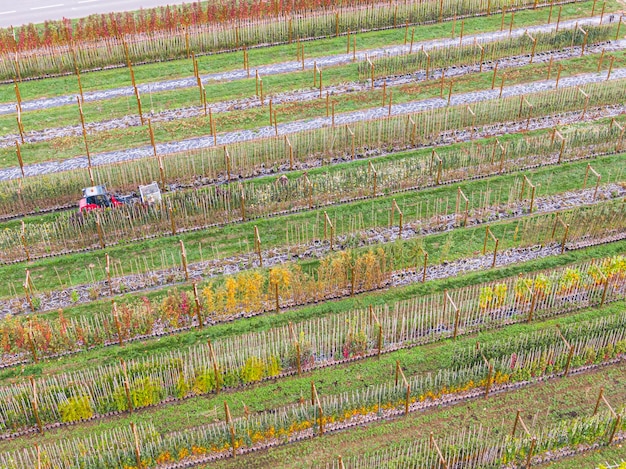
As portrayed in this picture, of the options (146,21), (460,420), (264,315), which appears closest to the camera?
(460,420)

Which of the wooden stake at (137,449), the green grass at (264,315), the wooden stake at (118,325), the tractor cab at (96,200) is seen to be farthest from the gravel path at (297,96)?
the wooden stake at (137,449)

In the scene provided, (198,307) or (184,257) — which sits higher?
(184,257)

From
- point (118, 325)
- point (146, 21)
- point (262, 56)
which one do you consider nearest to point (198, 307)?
point (118, 325)

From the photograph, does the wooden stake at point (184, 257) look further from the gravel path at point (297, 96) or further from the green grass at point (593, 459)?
the green grass at point (593, 459)

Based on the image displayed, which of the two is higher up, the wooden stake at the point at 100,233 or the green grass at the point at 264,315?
the wooden stake at the point at 100,233

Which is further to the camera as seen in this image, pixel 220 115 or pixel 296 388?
pixel 220 115

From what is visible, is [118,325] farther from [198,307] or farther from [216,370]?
[216,370]

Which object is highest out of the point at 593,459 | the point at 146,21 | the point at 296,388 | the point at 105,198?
the point at 146,21
